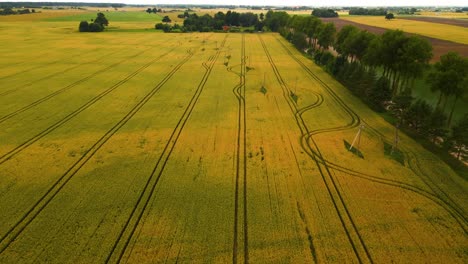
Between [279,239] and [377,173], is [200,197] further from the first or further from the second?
[377,173]

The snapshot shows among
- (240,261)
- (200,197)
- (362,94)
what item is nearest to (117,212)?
(200,197)

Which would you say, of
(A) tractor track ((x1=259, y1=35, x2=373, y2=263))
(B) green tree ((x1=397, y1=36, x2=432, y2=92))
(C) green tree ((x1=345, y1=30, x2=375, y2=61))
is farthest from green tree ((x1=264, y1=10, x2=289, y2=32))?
(A) tractor track ((x1=259, y1=35, x2=373, y2=263))

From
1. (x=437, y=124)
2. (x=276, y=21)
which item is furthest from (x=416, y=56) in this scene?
(x=276, y=21)

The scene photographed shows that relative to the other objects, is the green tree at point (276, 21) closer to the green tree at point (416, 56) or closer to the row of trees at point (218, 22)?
the row of trees at point (218, 22)

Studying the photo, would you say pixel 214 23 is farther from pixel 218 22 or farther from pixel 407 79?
pixel 407 79

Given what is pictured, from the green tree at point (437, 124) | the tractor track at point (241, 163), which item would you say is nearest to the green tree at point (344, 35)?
the tractor track at point (241, 163)
